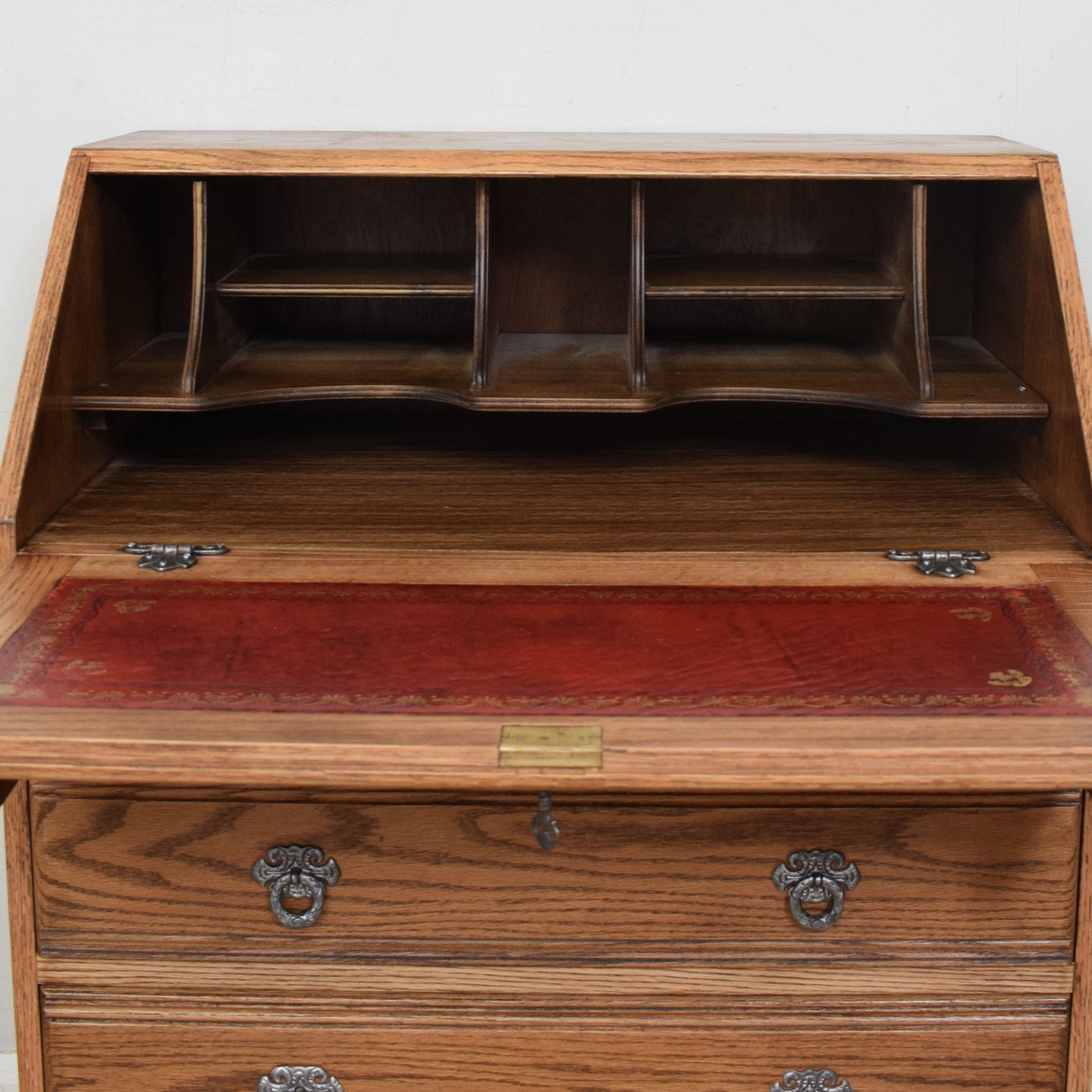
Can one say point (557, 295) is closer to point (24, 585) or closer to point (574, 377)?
point (574, 377)

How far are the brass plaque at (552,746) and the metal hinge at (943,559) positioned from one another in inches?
22.8

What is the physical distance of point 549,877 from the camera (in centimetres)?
157

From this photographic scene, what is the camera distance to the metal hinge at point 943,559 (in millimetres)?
1697

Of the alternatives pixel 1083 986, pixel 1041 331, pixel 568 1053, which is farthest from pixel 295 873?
pixel 1041 331

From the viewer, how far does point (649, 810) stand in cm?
155

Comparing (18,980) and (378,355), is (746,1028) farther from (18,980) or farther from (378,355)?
(378,355)

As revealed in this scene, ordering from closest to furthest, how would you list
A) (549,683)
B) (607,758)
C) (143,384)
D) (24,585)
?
(607,758)
(549,683)
(24,585)
(143,384)

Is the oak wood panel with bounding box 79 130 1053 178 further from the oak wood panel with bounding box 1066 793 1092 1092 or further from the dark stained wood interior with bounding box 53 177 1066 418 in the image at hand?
the oak wood panel with bounding box 1066 793 1092 1092

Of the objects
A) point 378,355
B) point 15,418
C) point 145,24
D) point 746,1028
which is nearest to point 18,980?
point 15,418

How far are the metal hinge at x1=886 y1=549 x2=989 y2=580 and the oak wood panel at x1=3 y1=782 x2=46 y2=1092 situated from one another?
111 centimetres

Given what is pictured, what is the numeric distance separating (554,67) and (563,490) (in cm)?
80

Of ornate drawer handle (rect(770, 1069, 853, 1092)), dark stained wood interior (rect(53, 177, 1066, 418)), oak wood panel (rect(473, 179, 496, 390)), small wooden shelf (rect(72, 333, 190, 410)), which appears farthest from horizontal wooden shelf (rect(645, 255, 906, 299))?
ornate drawer handle (rect(770, 1069, 853, 1092))

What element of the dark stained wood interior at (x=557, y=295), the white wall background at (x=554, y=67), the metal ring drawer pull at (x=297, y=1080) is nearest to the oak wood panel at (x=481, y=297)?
the dark stained wood interior at (x=557, y=295)

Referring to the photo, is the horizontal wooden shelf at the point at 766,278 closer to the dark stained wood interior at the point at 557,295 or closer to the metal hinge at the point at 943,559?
the dark stained wood interior at the point at 557,295
